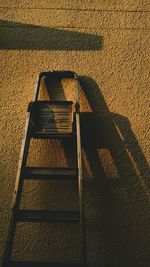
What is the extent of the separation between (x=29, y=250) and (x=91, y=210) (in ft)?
1.89

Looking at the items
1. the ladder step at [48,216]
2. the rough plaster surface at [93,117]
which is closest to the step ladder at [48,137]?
the ladder step at [48,216]

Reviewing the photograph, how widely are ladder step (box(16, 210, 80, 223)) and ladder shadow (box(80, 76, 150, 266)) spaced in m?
0.42

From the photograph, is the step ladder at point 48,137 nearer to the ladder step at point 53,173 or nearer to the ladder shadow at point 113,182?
the ladder step at point 53,173

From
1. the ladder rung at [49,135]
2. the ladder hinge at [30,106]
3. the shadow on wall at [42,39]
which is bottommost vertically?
the ladder rung at [49,135]

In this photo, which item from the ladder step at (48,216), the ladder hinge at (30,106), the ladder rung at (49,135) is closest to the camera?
the ladder step at (48,216)

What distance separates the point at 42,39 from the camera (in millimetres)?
2920

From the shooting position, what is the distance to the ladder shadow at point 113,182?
2482 millimetres

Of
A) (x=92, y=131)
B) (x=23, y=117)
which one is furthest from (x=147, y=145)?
(x=23, y=117)

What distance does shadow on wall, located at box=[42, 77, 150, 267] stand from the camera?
97.4 inches

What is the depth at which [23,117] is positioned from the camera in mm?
2771

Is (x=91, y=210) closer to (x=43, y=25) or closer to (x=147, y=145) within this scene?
(x=147, y=145)

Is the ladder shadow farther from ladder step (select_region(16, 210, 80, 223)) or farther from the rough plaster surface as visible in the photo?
ladder step (select_region(16, 210, 80, 223))

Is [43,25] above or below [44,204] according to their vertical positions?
above

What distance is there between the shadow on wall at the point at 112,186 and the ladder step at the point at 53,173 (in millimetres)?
367
